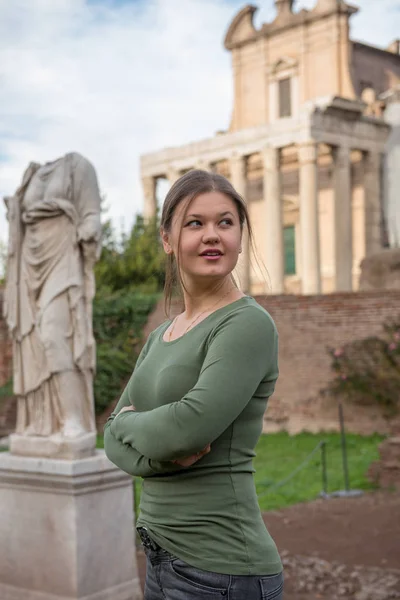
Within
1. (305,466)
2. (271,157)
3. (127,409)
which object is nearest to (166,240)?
(127,409)

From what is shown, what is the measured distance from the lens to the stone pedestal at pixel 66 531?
5141mm

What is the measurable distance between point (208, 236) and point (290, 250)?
31070mm

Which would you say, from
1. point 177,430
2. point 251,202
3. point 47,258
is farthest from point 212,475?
point 251,202

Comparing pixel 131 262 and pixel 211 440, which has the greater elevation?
pixel 131 262

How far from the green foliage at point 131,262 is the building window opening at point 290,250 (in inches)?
316

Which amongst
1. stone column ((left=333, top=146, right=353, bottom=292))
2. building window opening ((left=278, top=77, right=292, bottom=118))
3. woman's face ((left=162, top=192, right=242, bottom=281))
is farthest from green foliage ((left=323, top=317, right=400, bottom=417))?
building window opening ((left=278, top=77, right=292, bottom=118))

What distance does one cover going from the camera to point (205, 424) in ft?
5.90

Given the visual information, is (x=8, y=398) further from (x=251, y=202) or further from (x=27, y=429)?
(x=251, y=202)

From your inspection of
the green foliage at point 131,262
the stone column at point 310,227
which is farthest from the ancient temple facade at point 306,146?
the green foliage at point 131,262

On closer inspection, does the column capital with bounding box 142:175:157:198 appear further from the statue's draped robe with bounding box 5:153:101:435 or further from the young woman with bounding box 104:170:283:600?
the young woman with bounding box 104:170:283:600

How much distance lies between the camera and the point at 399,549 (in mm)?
7246

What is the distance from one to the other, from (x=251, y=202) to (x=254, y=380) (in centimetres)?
3116

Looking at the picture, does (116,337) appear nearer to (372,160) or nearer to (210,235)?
(372,160)

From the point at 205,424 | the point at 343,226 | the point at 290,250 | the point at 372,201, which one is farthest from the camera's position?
the point at 290,250
